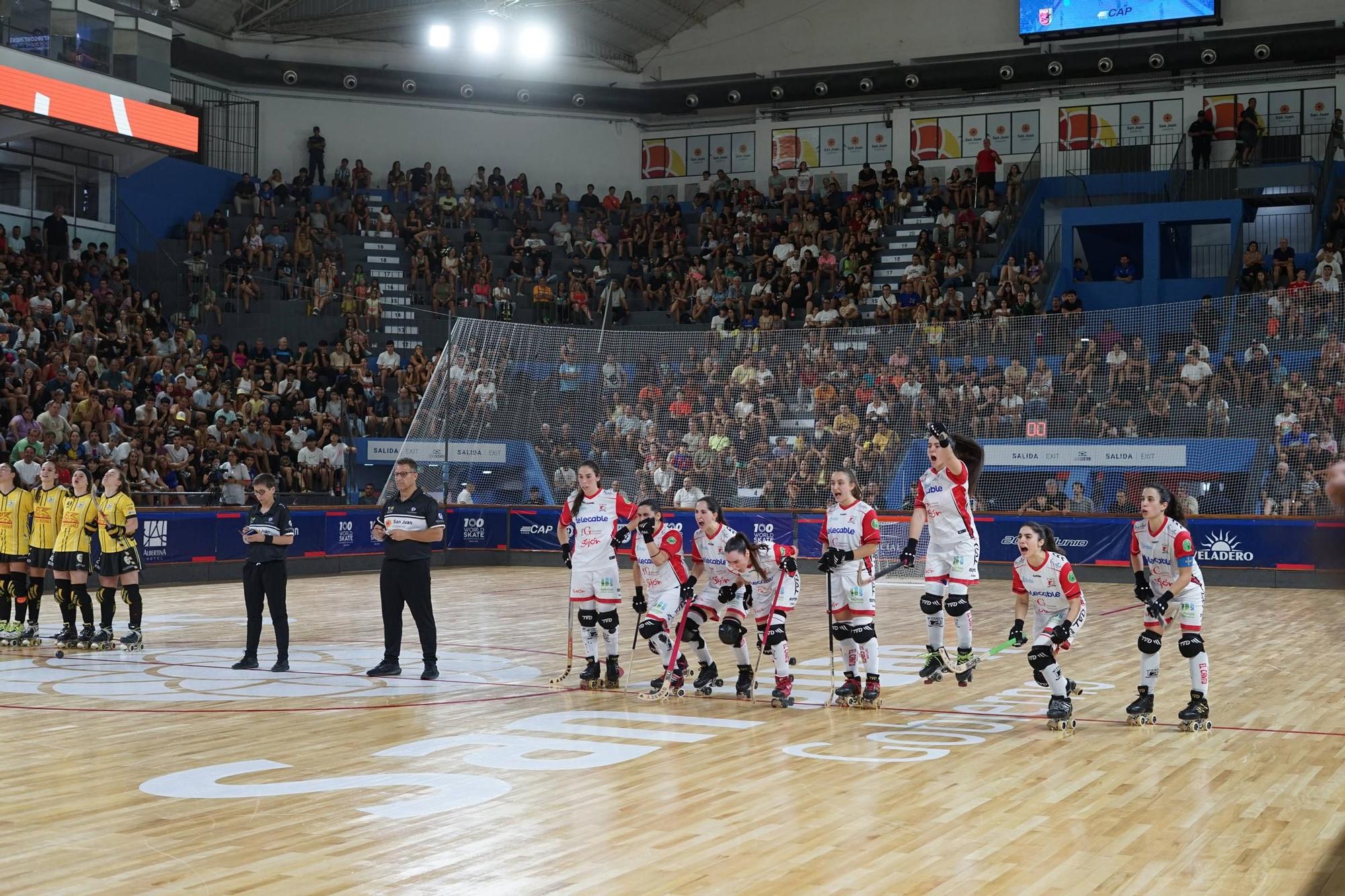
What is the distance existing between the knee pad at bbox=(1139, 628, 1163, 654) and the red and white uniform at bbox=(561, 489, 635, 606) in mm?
4557

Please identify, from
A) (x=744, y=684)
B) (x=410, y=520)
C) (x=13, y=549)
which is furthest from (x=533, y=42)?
(x=744, y=684)

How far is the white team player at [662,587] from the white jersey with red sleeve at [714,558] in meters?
0.19

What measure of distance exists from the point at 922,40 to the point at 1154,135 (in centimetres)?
763

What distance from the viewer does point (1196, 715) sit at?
10719 millimetres

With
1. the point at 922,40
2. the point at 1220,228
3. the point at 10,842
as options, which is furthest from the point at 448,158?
the point at 10,842

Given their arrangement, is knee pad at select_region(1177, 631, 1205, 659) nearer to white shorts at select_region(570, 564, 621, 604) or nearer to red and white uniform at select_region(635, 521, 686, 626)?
red and white uniform at select_region(635, 521, 686, 626)

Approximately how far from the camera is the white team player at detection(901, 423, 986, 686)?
40.3ft

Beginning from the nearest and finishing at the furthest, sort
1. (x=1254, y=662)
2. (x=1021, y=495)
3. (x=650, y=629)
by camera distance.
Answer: (x=650, y=629)
(x=1254, y=662)
(x=1021, y=495)

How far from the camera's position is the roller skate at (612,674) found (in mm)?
12836

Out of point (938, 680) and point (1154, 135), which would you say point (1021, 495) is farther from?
point (1154, 135)

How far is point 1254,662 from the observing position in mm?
15023

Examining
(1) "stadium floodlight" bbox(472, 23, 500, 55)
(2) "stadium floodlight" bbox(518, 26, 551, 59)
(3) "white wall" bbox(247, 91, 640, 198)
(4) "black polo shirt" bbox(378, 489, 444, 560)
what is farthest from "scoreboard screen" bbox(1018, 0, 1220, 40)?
(4) "black polo shirt" bbox(378, 489, 444, 560)

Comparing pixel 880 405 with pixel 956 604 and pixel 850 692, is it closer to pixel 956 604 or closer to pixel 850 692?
pixel 956 604

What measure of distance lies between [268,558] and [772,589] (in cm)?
513
